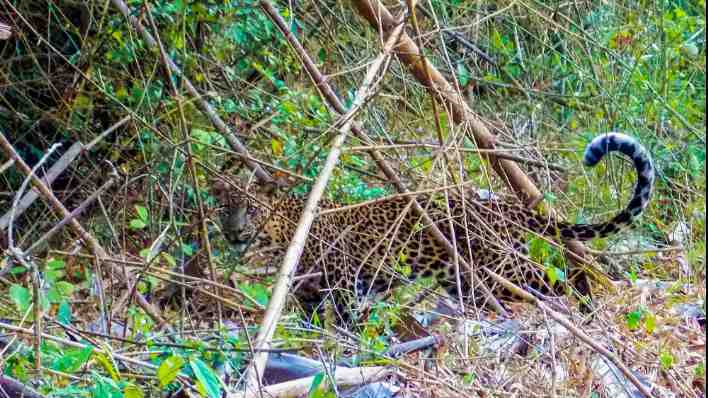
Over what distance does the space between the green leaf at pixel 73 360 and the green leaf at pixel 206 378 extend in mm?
295

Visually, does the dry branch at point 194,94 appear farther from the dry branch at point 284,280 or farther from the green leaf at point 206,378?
the green leaf at point 206,378

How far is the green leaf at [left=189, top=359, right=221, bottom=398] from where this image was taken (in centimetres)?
221

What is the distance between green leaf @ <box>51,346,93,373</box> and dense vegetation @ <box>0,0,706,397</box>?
35.6 inches

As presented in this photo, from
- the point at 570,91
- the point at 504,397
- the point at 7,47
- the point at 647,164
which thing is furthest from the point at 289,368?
the point at 570,91

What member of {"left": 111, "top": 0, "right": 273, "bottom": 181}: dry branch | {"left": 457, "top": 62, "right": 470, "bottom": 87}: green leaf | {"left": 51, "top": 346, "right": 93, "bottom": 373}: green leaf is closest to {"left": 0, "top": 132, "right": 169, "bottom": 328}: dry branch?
{"left": 51, "top": 346, "right": 93, "bottom": 373}: green leaf

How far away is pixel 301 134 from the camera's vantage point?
4449mm

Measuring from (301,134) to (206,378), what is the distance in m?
2.32

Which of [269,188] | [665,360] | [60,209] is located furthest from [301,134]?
Result: [665,360]

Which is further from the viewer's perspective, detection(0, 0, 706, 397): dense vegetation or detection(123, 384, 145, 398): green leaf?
detection(0, 0, 706, 397): dense vegetation

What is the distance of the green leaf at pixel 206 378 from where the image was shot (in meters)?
2.21

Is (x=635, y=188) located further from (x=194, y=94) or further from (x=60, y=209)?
(x=60, y=209)

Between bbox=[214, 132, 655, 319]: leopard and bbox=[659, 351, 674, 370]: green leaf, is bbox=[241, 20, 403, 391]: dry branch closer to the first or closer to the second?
bbox=[659, 351, 674, 370]: green leaf

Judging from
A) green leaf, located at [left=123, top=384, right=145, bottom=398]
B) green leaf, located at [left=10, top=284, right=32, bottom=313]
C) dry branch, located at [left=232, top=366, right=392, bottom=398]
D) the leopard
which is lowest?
the leopard

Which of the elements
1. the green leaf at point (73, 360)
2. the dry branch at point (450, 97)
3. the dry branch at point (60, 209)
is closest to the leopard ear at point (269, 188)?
the dry branch at point (450, 97)
